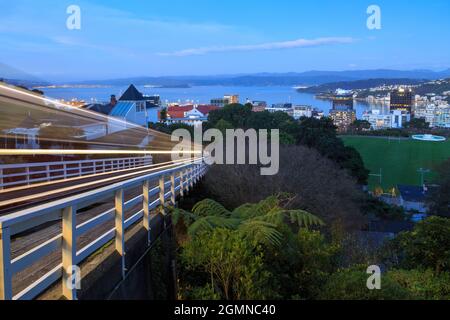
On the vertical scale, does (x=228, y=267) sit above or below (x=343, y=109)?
below

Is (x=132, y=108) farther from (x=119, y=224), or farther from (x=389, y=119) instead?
(x=389, y=119)

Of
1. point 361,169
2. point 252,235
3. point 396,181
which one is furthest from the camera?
point 396,181

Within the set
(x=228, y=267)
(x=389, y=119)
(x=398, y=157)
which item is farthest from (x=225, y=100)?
(x=228, y=267)

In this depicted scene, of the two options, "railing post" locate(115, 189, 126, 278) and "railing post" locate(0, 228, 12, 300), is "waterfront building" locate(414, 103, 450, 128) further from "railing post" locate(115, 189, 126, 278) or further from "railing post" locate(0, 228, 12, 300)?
"railing post" locate(0, 228, 12, 300)

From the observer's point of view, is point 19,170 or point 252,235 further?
point 19,170

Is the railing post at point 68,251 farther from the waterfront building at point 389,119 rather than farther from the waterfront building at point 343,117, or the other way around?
the waterfront building at point 389,119
